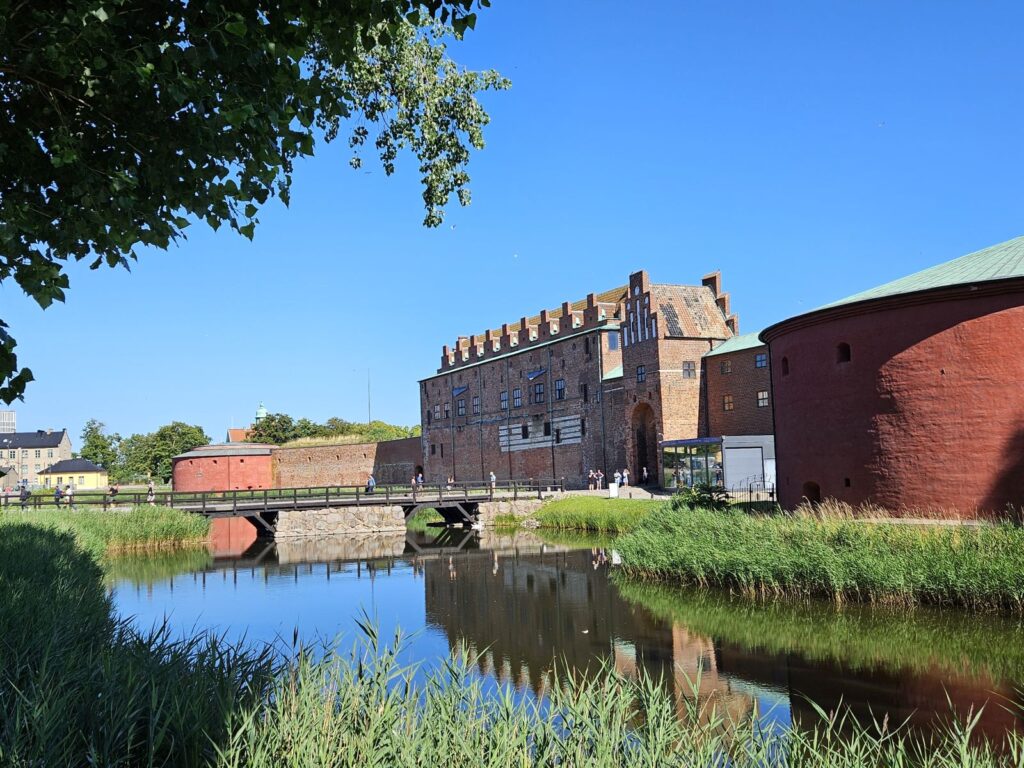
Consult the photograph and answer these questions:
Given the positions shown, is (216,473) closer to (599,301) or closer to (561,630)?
(599,301)

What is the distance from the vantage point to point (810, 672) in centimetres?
901

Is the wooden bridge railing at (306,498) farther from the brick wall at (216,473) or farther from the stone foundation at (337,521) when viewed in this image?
the brick wall at (216,473)

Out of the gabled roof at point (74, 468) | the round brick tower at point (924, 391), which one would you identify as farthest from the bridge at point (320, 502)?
the gabled roof at point (74, 468)

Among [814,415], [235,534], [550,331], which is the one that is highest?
[550,331]

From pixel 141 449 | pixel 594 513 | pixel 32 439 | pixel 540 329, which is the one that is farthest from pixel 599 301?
pixel 32 439

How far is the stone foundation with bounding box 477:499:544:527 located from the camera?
2970 cm

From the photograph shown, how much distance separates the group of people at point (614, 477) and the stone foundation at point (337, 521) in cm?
807

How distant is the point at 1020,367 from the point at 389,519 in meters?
20.1

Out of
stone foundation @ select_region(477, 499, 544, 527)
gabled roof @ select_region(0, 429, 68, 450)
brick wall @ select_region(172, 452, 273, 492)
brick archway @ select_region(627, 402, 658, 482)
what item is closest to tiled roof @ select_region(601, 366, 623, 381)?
brick archway @ select_region(627, 402, 658, 482)

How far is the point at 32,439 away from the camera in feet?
278

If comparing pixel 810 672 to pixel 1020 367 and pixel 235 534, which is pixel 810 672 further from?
pixel 235 534

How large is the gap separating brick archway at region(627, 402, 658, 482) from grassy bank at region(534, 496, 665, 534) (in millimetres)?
4335

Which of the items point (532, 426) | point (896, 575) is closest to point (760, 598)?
point (896, 575)

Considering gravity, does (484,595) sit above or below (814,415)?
below
